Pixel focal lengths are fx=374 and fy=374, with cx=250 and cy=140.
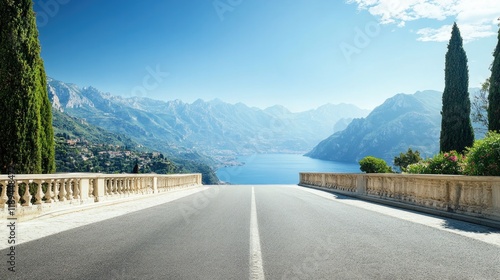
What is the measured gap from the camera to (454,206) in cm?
1073

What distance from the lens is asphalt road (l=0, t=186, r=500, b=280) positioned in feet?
15.9

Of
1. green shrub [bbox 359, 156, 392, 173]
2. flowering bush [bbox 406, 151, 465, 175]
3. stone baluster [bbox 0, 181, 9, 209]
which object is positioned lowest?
green shrub [bbox 359, 156, 392, 173]

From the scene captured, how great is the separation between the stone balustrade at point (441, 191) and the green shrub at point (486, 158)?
122 centimetres

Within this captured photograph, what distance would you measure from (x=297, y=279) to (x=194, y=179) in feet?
109

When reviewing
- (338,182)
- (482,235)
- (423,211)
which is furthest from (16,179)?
(338,182)

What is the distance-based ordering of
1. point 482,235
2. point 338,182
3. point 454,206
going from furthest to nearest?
point 338,182, point 454,206, point 482,235

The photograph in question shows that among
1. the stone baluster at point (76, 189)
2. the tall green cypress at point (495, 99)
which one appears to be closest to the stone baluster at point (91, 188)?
the stone baluster at point (76, 189)

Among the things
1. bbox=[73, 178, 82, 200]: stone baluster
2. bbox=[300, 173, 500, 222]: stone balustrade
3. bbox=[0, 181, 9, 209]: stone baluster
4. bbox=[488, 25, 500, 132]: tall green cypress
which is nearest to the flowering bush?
bbox=[300, 173, 500, 222]: stone balustrade

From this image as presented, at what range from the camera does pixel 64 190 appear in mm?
12008

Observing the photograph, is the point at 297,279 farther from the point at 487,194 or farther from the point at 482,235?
the point at 487,194

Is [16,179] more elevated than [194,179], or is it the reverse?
[16,179]

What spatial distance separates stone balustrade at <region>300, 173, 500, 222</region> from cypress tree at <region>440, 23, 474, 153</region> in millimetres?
13901

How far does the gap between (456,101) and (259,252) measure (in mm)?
28954

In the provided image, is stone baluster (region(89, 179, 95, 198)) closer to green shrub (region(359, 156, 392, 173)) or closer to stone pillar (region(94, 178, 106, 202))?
stone pillar (region(94, 178, 106, 202))
